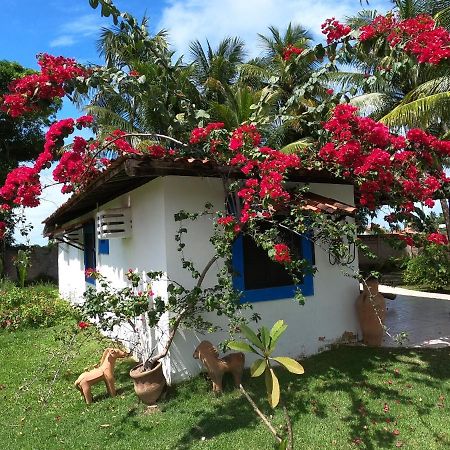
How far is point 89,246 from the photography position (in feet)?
34.3

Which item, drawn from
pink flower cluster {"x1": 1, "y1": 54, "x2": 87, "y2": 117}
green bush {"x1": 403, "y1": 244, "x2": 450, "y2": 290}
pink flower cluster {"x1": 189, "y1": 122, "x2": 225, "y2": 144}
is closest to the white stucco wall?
pink flower cluster {"x1": 189, "y1": 122, "x2": 225, "y2": 144}

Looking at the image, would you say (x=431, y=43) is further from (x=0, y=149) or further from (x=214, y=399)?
(x=0, y=149)

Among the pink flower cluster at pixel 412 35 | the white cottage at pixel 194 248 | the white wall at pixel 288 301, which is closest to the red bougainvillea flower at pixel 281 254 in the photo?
the white cottage at pixel 194 248

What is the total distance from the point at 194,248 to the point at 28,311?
21.2 feet

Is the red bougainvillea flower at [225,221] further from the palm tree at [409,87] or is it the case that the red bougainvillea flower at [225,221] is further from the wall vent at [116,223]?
the palm tree at [409,87]

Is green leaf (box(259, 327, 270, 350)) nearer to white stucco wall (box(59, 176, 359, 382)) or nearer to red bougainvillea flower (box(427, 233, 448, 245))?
white stucco wall (box(59, 176, 359, 382))

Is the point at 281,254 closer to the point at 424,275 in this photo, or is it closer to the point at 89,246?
the point at 89,246

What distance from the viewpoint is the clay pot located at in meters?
4.96

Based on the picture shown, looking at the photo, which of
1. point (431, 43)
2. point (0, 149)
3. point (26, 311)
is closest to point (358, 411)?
point (431, 43)

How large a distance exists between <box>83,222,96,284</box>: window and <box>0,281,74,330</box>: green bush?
114cm

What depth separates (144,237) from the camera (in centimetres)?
621

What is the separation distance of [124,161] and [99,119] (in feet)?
38.3

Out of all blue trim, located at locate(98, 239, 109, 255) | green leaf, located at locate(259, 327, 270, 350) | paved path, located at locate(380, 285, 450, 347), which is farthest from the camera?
blue trim, located at locate(98, 239, 109, 255)

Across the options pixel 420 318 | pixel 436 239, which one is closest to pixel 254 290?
pixel 436 239
